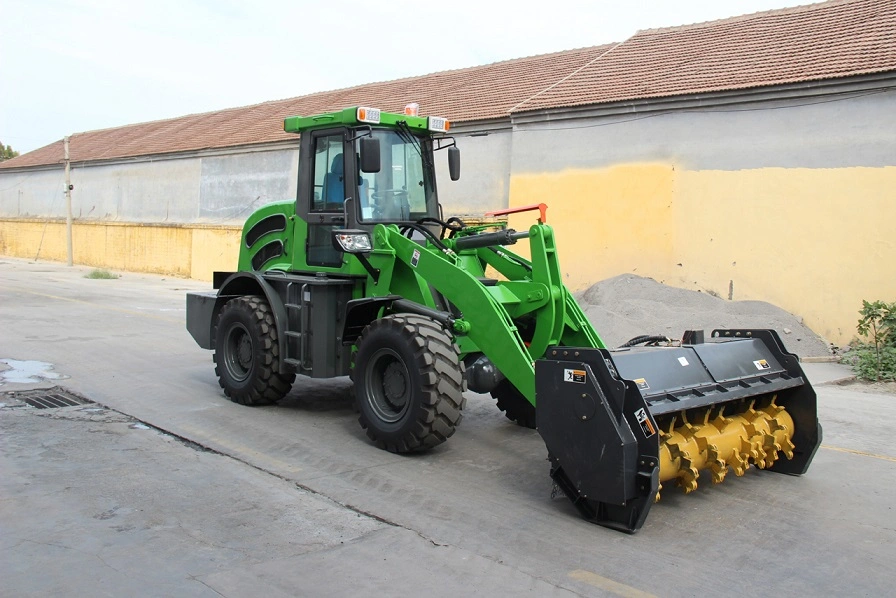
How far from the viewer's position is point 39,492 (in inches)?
230

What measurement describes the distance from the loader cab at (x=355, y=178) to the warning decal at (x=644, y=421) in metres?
3.54

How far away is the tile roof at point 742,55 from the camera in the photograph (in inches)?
614

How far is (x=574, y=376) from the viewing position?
5.46 meters

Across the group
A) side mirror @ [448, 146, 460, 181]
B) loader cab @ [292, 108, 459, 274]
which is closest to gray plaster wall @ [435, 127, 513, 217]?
side mirror @ [448, 146, 460, 181]

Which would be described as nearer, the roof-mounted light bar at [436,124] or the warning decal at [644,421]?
the warning decal at [644,421]

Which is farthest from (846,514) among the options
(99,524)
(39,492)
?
(39,492)

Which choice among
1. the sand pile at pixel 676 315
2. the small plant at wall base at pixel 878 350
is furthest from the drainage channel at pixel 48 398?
the small plant at wall base at pixel 878 350

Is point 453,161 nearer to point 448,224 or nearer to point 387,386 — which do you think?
point 448,224

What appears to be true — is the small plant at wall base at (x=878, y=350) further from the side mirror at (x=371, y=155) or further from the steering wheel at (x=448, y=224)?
the side mirror at (x=371, y=155)

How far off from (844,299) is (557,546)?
1165 centimetres

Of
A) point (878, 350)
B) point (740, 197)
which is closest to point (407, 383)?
point (878, 350)

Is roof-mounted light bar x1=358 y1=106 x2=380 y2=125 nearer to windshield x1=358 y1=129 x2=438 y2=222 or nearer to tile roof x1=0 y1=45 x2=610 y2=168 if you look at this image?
windshield x1=358 y1=129 x2=438 y2=222

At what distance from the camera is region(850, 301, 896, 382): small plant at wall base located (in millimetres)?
11781

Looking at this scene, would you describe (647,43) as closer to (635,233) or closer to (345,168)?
(635,233)
